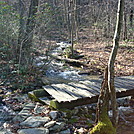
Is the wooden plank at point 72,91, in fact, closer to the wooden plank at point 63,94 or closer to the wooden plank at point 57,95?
the wooden plank at point 63,94

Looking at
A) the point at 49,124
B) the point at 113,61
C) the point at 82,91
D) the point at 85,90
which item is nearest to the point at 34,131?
the point at 49,124

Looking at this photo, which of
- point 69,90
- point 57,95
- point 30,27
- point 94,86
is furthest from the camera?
point 30,27

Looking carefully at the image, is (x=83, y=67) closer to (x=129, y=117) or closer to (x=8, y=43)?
(x=8, y=43)

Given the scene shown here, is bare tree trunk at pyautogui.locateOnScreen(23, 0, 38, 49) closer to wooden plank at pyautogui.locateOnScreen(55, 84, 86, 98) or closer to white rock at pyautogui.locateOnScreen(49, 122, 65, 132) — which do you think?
wooden plank at pyautogui.locateOnScreen(55, 84, 86, 98)

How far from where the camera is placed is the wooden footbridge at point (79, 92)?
5.22 meters

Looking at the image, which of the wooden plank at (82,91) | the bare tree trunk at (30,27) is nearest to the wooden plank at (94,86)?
the wooden plank at (82,91)

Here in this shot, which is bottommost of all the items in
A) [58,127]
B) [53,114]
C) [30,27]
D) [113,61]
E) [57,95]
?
[58,127]

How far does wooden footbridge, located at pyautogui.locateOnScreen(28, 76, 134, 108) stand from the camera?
522 cm

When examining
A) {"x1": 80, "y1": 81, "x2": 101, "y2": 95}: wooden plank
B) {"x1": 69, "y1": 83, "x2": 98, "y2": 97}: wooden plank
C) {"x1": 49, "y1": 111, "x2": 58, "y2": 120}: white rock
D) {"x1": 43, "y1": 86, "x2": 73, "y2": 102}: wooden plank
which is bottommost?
{"x1": 49, "y1": 111, "x2": 58, "y2": 120}: white rock

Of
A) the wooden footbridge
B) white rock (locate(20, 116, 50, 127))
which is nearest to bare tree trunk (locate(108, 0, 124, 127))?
the wooden footbridge

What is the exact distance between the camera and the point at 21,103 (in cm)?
633

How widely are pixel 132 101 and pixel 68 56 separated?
8022 millimetres

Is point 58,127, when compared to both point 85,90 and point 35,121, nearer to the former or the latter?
point 35,121

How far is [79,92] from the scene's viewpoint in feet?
18.5
